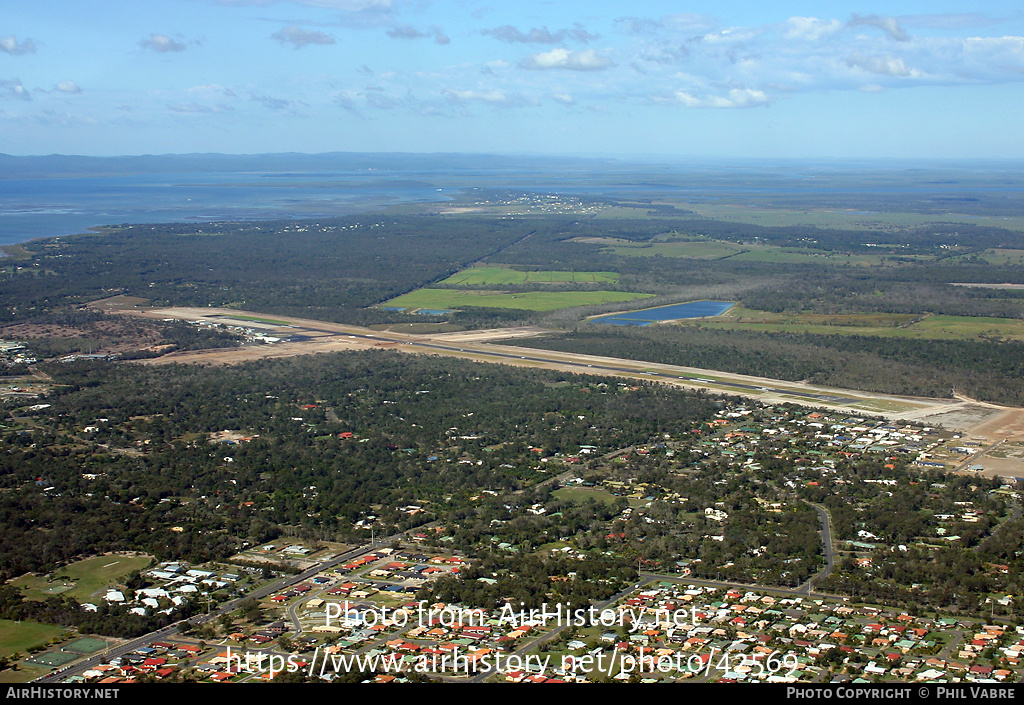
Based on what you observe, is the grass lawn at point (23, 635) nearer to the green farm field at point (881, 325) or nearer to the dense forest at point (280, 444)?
the dense forest at point (280, 444)

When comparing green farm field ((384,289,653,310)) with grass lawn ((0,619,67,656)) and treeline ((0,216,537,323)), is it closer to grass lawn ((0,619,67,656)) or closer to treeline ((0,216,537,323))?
treeline ((0,216,537,323))

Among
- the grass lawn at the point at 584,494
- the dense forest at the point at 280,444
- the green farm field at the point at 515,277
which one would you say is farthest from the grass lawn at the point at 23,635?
the green farm field at the point at 515,277

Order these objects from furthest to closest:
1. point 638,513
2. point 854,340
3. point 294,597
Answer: point 854,340, point 638,513, point 294,597

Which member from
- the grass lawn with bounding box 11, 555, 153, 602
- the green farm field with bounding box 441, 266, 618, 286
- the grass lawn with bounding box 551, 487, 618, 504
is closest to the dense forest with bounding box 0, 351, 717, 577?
the grass lawn with bounding box 11, 555, 153, 602

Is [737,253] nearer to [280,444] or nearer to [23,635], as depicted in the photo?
[280,444]
